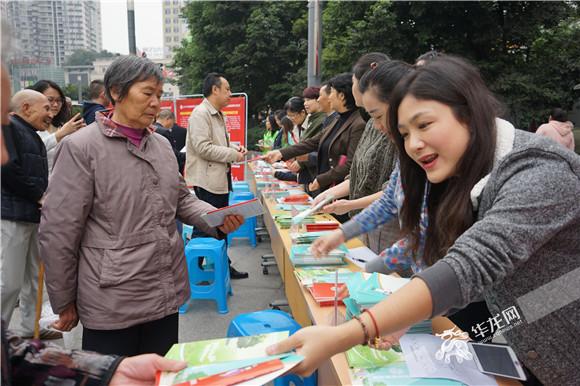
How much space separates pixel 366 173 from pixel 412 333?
1.32 m

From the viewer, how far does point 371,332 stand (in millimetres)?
976

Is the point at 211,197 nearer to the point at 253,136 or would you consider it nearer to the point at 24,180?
the point at 24,180

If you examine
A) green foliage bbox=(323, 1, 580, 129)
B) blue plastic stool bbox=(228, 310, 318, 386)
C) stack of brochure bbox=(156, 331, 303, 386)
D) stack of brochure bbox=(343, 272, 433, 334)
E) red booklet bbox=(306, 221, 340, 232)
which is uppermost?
green foliage bbox=(323, 1, 580, 129)

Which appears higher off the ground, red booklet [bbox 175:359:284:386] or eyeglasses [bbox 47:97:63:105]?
eyeglasses [bbox 47:97:63:105]

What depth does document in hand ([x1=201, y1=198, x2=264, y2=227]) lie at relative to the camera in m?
2.05

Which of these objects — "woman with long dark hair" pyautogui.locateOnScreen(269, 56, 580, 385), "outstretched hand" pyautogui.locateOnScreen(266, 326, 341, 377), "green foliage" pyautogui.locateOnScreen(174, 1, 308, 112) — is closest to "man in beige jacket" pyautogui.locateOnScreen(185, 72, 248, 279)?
"woman with long dark hair" pyautogui.locateOnScreen(269, 56, 580, 385)

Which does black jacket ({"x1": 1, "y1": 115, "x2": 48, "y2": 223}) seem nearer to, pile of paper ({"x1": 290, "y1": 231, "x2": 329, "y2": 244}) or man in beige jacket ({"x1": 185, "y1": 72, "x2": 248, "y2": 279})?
man in beige jacket ({"x1": 185, "y1": 72, "x2": 248, "y2": 279})

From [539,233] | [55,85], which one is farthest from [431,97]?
[55,85]

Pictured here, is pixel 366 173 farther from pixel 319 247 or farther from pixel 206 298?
pixel 206 298

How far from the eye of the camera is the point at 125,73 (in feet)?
5.95

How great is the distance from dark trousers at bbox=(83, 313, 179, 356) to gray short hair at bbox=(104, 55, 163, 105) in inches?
37.0

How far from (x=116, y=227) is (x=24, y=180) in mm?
1572

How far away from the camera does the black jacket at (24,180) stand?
286 centimetres

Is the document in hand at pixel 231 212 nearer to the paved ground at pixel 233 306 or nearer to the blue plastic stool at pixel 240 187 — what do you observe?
the paved ground at pixel 233 306
